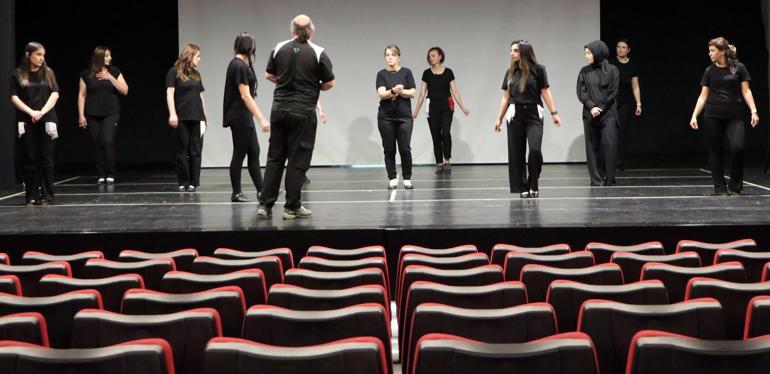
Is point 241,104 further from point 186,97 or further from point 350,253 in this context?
point 350,253

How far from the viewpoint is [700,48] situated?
13297mm

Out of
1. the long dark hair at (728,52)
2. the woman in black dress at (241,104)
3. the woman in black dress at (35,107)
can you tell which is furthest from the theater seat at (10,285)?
the long dark hair at (728,52)

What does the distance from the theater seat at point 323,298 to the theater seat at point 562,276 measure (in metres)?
0.70

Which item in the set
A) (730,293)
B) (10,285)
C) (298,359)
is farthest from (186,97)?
(298,359)

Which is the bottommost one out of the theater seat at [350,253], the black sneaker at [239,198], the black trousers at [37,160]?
the theater seat at [350,253]

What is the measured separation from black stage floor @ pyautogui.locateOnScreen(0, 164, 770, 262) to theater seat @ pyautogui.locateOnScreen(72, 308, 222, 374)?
3.04 metres

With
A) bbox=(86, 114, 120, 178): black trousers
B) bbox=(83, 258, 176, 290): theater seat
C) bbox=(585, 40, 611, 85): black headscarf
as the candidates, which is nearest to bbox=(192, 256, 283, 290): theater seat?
bbox=(83, 258, 176, 290): theater seat

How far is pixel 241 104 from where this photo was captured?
679 cm

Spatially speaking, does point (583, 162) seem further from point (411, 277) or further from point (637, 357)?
point (637, 357)

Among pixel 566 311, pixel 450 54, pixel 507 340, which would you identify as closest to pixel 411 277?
pixel 566 311

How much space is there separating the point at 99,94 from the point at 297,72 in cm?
425

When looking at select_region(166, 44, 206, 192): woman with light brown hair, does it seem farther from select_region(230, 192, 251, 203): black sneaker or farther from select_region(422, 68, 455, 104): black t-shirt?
select_region(422, 68, 455, 104): black t-shirt

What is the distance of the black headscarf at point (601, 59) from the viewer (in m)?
8.21

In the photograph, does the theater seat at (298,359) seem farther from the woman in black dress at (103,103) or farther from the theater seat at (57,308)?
the woman in black dress at (103,103)
